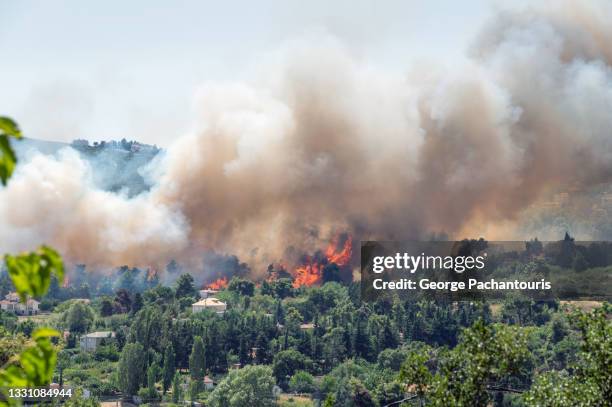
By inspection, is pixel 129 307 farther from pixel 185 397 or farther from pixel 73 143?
pixel 73 143

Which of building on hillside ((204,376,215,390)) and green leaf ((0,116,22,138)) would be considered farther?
building on hillside ((204,376,215,390))

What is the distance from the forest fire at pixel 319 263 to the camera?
268ft

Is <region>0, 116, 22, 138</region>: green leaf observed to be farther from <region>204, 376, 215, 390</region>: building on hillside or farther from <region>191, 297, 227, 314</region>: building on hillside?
<region>191, 297, 227, 314</region>: building on hillside

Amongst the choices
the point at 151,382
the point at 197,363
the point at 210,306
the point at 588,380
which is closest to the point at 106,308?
the point at 210,306

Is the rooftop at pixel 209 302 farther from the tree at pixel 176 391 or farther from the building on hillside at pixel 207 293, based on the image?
the tree at pixel 176 391

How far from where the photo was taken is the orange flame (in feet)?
275

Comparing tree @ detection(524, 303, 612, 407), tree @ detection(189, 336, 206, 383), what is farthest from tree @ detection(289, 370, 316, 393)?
tree @ detection(524, 303, 612, 407)

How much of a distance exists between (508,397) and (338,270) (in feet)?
113

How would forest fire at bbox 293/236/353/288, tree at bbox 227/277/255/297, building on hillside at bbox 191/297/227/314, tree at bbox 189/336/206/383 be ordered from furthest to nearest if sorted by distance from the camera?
forest fire at bbox 293/236/353/288 → tree at bbox 227/277/255/297 → building on hillside at bbox 191/297/227/314 → tree at bbox 189/336/206/383

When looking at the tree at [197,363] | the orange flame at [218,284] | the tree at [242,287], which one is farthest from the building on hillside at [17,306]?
the tree at [197,363]

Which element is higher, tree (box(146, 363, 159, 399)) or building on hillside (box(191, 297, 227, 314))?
building on hillside (box(191, 297, 227, 314))

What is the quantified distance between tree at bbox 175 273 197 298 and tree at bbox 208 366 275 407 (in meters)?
29.3

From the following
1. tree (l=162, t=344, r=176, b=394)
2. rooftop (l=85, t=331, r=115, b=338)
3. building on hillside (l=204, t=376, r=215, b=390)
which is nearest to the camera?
tree (l=162, t=344, r=176, b=394)

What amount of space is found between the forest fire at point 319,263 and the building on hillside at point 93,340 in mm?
19155
